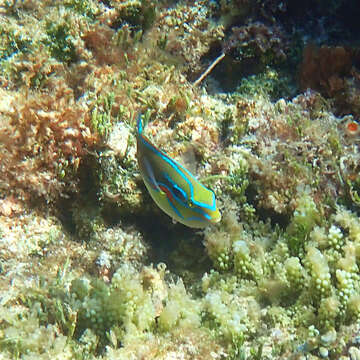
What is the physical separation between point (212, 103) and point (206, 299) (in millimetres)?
2778

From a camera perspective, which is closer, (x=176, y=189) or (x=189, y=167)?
(x=176, y=189)

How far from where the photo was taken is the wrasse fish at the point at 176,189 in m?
2.59

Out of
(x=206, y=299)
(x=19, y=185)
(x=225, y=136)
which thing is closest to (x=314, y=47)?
(x=225, y=136)

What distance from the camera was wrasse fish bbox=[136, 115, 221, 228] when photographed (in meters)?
2.59

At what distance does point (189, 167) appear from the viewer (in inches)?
116

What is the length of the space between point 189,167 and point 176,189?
0.38 meters

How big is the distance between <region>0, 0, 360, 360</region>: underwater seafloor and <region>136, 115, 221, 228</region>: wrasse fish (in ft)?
1.07

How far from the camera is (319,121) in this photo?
4406 millimetres

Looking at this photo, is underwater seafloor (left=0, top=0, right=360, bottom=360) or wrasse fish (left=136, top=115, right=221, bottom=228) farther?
underwater seafloor (left=0, top=0, right=360, bottom=360)

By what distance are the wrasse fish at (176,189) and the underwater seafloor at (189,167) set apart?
33cm

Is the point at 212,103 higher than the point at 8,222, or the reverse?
the point at 212,103

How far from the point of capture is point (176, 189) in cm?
263

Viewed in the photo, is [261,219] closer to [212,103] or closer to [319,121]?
[319,121]

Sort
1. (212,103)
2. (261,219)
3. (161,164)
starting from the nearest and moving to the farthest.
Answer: (161,164) → (261,219) → (212,103)
